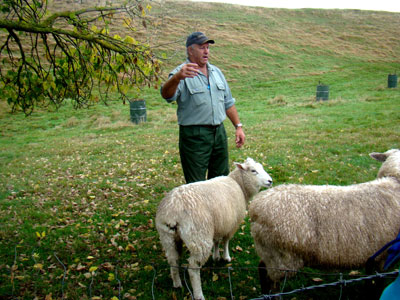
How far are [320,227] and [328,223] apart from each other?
0.32 ft

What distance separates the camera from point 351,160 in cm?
788

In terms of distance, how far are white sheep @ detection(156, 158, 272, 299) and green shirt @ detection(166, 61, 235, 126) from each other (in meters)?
0.90

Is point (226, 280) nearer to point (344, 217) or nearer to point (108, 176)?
point (344, 217)

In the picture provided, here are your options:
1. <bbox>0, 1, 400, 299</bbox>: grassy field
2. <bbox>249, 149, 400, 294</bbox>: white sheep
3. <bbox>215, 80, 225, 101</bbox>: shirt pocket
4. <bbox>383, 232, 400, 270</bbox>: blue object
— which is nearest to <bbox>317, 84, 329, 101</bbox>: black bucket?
<bbox>0, 1, 400, 299</bbox>: grassy field

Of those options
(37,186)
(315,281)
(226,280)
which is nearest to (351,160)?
(315,281)

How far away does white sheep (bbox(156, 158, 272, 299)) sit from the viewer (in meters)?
3.35

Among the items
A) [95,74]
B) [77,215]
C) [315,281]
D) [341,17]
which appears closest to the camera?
[315,281]

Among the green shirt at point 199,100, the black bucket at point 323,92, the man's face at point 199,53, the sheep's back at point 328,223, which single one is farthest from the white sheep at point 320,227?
the black bucket at point 323,92

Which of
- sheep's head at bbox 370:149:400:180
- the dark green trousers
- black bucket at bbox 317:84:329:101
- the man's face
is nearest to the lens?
sheep's head at bbox 370:149:400:180

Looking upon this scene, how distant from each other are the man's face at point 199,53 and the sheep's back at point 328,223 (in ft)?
6.71

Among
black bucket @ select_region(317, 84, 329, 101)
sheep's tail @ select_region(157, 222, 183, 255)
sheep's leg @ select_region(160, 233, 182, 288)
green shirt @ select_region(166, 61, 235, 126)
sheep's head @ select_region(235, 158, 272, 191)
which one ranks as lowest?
sheep's leg @ select_region(160, 233, 182, 288)

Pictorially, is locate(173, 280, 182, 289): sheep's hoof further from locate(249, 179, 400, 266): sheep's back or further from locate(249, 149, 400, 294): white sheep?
locate(249, 179, 400, 266): sheep's back

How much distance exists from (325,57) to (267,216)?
149ft

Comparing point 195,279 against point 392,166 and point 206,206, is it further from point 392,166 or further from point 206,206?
point 392,166
